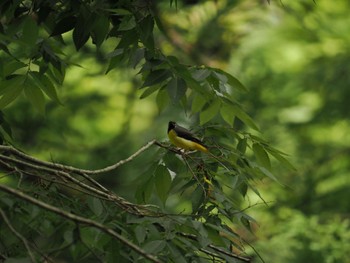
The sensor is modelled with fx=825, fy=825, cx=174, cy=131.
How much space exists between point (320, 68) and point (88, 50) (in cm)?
411

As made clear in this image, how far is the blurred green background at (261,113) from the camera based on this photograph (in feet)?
31.7

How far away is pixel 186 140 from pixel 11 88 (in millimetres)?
789

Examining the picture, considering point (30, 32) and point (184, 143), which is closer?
point (30, 32)

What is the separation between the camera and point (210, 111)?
3.67 m

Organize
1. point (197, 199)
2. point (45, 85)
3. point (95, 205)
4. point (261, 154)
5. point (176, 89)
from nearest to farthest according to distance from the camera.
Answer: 1. point (95, 205)
2. point (176, 89)
3. point (197, 199)
4. point (45, 85)
5. point (261, 154)

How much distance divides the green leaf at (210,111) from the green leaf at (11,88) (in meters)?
0.81

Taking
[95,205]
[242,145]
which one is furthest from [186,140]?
[95,205]

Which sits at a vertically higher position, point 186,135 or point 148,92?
point 148,92

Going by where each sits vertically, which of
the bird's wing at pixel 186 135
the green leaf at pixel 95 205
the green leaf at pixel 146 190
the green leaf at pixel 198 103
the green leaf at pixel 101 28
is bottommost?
the green leaf at pixel 146 190

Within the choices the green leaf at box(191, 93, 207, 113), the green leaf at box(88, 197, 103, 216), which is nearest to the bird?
the green leaf at box(191, 93, 207, 113)

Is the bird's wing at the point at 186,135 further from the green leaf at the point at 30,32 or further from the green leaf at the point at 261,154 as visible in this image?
the green leaf at the point at 30,32

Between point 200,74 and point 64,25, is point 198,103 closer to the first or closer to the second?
point 200,74

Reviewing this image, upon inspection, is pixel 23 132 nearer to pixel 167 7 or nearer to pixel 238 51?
pixel 167 7

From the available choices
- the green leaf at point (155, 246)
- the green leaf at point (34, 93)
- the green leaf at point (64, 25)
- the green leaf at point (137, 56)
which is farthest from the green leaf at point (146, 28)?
the green leaf at point (155, 246)
